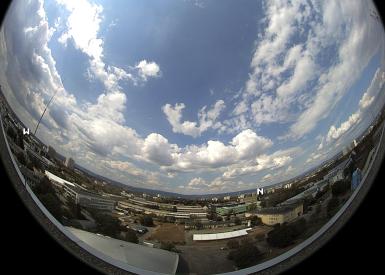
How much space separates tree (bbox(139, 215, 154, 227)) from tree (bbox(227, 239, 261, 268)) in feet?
3.91

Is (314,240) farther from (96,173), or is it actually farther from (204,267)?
(96,173)

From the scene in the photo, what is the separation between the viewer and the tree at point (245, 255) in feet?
22.7

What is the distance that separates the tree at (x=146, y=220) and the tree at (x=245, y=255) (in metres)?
1.19

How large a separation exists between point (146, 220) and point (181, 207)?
0.50 metres

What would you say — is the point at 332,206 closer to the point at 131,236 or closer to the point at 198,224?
the point at 198,224

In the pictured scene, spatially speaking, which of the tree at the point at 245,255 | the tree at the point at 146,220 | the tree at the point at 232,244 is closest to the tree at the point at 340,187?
the tree at the point at 245,255

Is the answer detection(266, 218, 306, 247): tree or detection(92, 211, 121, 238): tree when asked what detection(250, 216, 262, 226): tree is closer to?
detection(266, 218, 306, 247): tree

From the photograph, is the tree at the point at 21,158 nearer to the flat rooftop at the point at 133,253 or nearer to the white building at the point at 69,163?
the white building at the point at 69,163

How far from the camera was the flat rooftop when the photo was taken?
275 inches

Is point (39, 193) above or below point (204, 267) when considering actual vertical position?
above

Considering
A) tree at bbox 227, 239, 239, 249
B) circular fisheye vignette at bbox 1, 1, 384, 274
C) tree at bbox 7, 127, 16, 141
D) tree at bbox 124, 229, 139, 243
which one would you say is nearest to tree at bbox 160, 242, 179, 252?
circular fisheye vignette at bbox 1, 1, 384, 274

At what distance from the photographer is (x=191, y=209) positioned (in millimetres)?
6719

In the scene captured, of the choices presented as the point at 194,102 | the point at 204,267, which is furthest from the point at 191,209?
the point at 194,102

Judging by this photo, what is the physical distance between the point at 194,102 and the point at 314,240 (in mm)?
2695
